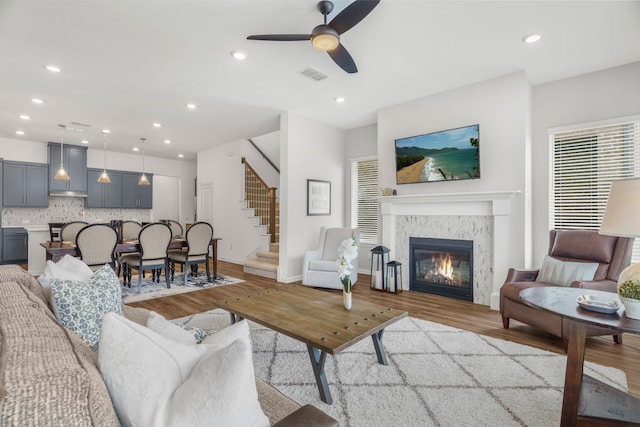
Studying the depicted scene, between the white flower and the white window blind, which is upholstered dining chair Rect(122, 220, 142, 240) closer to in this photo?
the white flower

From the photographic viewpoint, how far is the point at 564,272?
305 centimetres

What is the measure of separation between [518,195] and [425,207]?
1192 millimetres

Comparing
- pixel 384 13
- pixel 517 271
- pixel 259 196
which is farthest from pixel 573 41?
pixel 259 196

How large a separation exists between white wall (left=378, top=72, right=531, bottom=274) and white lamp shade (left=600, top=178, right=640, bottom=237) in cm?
238

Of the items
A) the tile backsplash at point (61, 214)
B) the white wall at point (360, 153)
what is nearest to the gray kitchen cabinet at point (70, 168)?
the tile backsplash at point (61, 214)

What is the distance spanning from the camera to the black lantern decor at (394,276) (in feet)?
15.2

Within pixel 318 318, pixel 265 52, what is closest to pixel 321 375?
pixel 318 318

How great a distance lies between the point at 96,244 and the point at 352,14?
4.35 metres

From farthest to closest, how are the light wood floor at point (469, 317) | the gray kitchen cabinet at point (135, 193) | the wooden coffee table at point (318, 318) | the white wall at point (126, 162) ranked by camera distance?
the gray kitchen cabinet at point (135, 193)
the white wall at point (126, 162)
the light wood floor at point (469, 317)
the wooden coffee table at point (318, 318)

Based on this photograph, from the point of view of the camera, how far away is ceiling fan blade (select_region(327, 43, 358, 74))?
106 inches

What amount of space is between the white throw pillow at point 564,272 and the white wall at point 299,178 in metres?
3.54

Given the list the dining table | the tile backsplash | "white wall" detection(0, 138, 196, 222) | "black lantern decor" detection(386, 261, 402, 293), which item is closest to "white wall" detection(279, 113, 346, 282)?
the dining table

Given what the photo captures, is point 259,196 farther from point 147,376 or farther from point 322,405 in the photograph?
point 147,376

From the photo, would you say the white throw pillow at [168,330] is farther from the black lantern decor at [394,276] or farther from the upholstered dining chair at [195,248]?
the upholstered dining chair at [195,248]
